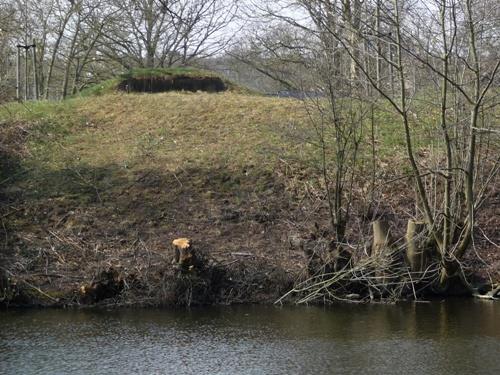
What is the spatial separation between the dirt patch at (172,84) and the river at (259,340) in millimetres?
12313

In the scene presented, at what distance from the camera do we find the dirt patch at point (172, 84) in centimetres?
2400

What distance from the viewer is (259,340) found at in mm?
10414

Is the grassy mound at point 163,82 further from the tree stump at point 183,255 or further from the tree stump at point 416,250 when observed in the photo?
the tree stump at point 416,250

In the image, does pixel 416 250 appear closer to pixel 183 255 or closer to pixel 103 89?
pixel 183 255

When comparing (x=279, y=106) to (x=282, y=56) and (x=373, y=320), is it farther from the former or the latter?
(x=373, y=320)

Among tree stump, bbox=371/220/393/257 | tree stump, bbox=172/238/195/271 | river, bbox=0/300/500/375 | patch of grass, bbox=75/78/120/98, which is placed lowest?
river, bbox=0/300/500/375

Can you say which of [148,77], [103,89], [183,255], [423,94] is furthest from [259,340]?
[148,77]

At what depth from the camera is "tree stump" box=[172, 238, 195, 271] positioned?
13.0 metres

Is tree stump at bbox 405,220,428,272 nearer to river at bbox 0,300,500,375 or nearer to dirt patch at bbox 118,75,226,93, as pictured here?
river at bbox 0,300,500,375

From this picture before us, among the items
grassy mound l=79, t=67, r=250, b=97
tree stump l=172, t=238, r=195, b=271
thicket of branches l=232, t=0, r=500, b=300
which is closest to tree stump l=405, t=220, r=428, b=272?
thicket of branches l=232, t=0, r=500, b=300

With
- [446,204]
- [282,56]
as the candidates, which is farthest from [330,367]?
[282,56]

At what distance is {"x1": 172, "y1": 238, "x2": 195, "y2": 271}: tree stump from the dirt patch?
38.4ft

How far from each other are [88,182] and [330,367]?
9.87m

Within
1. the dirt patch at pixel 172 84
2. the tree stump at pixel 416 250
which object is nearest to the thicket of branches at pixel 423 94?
the tree stump at pixel 416 250
